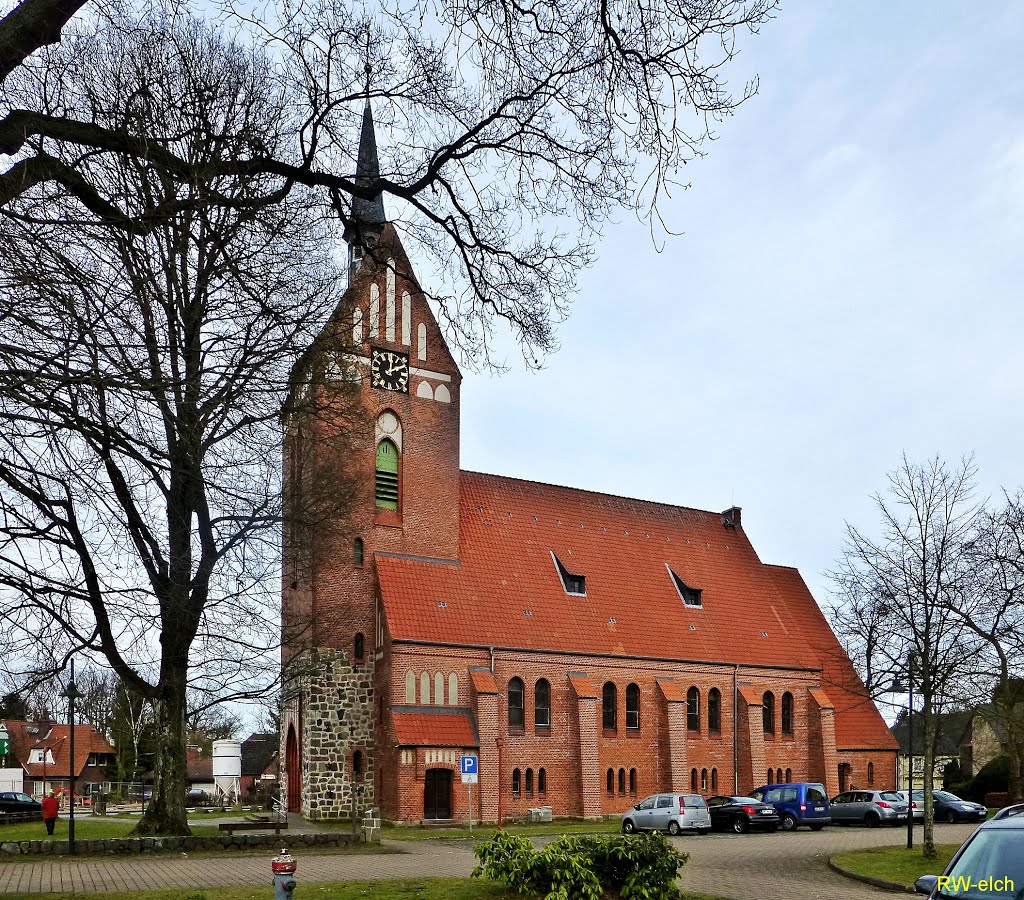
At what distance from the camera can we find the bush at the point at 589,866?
45.6 feet

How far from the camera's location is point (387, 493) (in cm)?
3953

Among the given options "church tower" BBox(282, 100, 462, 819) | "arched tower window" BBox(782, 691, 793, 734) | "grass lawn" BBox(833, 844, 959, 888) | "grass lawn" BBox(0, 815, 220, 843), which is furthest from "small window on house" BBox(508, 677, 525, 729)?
"grass lawn" BBox(833, 844, 959, 888)

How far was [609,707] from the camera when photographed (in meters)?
42.5

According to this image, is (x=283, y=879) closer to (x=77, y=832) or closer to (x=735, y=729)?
(x=77, y=832)

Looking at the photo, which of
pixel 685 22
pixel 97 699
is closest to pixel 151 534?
pixel 685 22

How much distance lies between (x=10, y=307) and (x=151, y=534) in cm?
614

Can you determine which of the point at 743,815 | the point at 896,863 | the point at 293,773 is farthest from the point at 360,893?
the point at 293,773

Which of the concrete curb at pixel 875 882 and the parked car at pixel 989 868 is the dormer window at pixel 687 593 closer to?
the concrete curb at pixel 875 882

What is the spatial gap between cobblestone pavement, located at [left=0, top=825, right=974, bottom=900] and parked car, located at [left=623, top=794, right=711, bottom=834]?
6.56 m

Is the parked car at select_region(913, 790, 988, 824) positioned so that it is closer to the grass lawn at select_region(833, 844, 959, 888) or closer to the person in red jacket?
the grass lawn at select_region(833, 844, 959, 888)

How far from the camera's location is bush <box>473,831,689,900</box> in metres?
13.9

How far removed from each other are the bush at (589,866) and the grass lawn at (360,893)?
16.1 inches

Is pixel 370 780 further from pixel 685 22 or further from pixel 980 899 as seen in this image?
pixel 685 22

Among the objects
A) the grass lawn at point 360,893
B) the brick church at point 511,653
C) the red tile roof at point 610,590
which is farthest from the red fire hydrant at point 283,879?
the red tile roof at point 610,590
